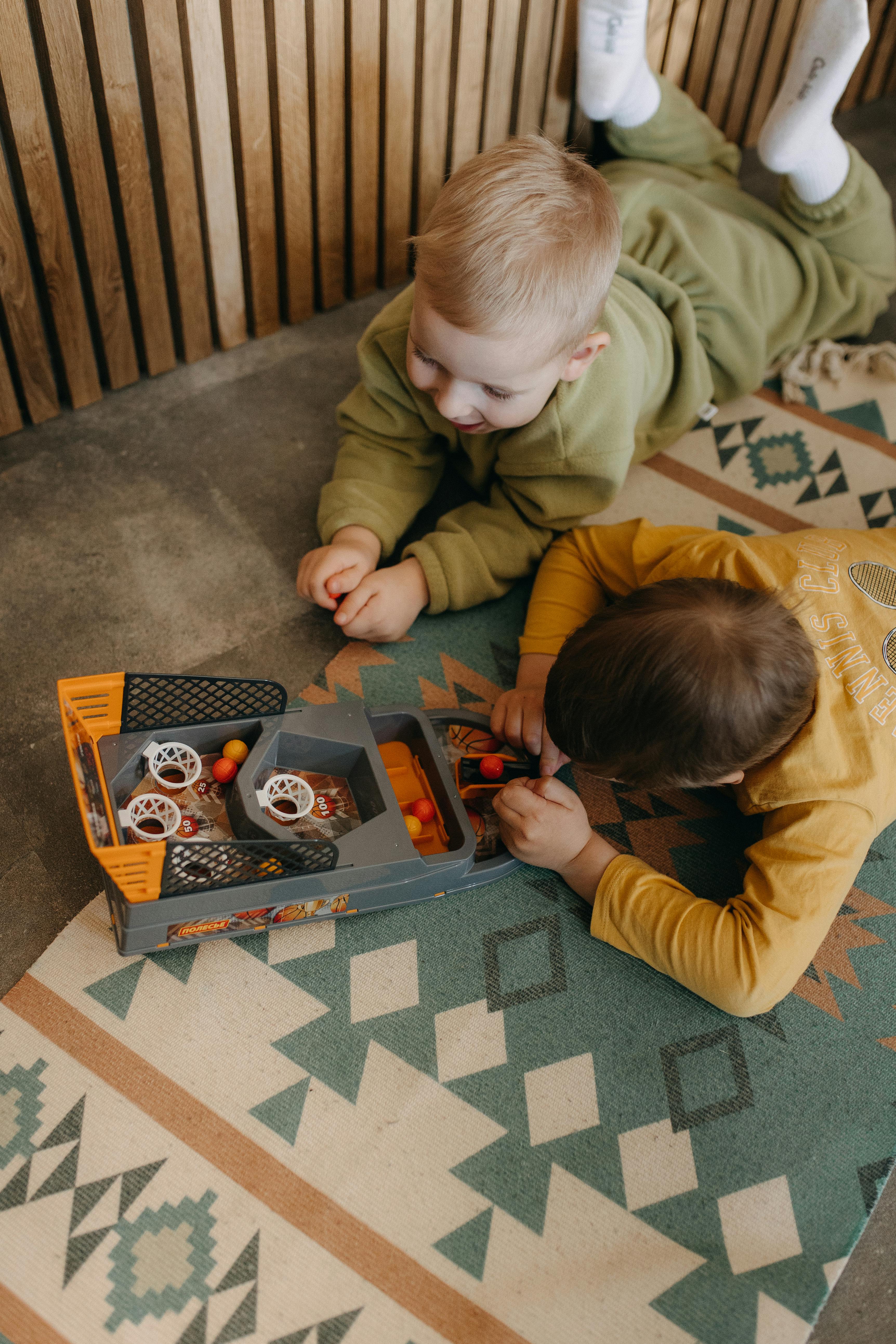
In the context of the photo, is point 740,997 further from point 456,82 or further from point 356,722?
point 456,82

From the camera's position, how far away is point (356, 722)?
814 millimetres

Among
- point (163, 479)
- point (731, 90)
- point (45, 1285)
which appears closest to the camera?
point (45, 1285)

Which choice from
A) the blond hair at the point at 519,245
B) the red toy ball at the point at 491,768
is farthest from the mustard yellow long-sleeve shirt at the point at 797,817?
the blond hair at the point at 519,245

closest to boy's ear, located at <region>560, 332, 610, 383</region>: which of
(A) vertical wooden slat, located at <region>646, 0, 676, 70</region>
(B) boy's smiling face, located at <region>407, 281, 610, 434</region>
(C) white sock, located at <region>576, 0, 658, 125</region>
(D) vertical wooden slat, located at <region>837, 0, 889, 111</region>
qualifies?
(B) boy's smiling face, located at <region>407, 281, 610, 434</region>

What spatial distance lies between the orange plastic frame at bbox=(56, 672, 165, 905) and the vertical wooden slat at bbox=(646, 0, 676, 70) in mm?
1169

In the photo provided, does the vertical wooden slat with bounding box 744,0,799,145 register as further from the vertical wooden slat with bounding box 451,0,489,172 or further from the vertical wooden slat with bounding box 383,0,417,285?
the vertical wooden slat with bounding box 383,0,417,285

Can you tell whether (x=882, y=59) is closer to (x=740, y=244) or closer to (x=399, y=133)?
(x=740, y=244)

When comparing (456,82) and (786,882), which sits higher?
(456,82)

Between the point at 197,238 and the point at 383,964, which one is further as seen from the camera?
the point at 197,238

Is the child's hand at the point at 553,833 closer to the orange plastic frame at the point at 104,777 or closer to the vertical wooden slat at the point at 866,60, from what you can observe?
the orange plastic frame at the point at 104,777

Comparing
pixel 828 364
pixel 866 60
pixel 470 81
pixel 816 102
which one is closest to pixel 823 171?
pixel 816 102

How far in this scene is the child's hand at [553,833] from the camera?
802 millimetres

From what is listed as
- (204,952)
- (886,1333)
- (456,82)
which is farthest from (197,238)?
(886,1333)

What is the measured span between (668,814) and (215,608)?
1.61ft
